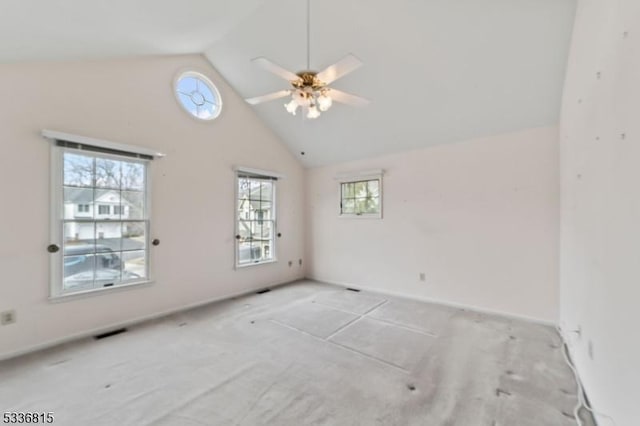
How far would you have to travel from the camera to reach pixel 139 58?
326 cm

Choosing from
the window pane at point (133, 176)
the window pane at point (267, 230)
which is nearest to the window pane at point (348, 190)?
the window pane at point (267, 230)

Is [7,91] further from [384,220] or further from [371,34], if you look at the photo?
[384,220]

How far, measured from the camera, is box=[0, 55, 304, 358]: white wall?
2.52m

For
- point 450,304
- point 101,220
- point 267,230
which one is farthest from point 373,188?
point 101,220

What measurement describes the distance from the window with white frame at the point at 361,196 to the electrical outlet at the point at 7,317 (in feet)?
14.1

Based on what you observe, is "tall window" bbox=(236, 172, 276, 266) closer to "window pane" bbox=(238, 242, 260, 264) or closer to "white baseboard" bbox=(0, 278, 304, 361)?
"window pane" bbox=(238, 242, 260, 264)

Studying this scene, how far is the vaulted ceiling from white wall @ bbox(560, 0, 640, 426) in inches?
18.5

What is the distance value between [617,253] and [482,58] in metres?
2.24

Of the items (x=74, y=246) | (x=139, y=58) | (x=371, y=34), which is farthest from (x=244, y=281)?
(x=371, y=34)

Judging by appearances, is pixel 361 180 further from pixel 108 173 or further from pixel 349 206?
pixel 108 173

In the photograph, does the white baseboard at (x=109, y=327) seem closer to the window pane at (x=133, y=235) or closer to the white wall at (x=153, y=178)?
the white wall at (x=153, y=178)

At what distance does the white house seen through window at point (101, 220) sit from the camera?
2.85 metres

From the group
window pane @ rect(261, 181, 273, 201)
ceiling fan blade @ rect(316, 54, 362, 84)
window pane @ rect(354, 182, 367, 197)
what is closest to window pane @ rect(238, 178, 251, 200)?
window pane @ rect(261, 181, 273, 201)

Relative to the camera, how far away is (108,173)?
10.3 ft
